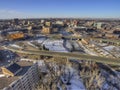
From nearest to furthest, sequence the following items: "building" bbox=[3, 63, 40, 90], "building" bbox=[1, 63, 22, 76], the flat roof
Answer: the flat roof
"building" bbox=[3, 63, 40, 90]
"building" bbox=[1, 63, 22, 76]

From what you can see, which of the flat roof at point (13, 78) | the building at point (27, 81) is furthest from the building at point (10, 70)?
the building at point (27, 81)

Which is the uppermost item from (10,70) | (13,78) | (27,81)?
(10,70)

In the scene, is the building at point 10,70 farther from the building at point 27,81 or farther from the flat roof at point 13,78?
the building at point 27,81

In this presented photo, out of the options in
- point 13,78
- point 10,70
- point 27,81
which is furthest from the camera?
point 27,81

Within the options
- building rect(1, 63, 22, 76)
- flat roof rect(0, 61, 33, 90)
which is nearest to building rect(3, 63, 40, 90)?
flat roof rect(0, 61, 33, 90)

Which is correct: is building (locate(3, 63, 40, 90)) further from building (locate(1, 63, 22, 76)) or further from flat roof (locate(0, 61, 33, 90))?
building (locate(1, 63, 22, 76))

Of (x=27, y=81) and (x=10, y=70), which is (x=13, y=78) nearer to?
(x=10, y=70)

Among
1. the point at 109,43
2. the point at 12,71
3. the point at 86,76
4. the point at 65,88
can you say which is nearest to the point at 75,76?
the point at 86,76

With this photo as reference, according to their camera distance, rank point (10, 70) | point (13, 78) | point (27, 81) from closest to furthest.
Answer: point (13, 78) → point (10, 70) → point (27, 81)

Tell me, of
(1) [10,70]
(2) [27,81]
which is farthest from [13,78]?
(2) [27,81]

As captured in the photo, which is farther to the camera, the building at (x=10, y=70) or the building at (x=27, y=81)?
the building at (x=10, y=70)

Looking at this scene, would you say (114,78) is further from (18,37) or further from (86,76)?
(18,37)

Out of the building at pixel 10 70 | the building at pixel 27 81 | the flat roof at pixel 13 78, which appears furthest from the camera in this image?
the building at pixel 10 70
